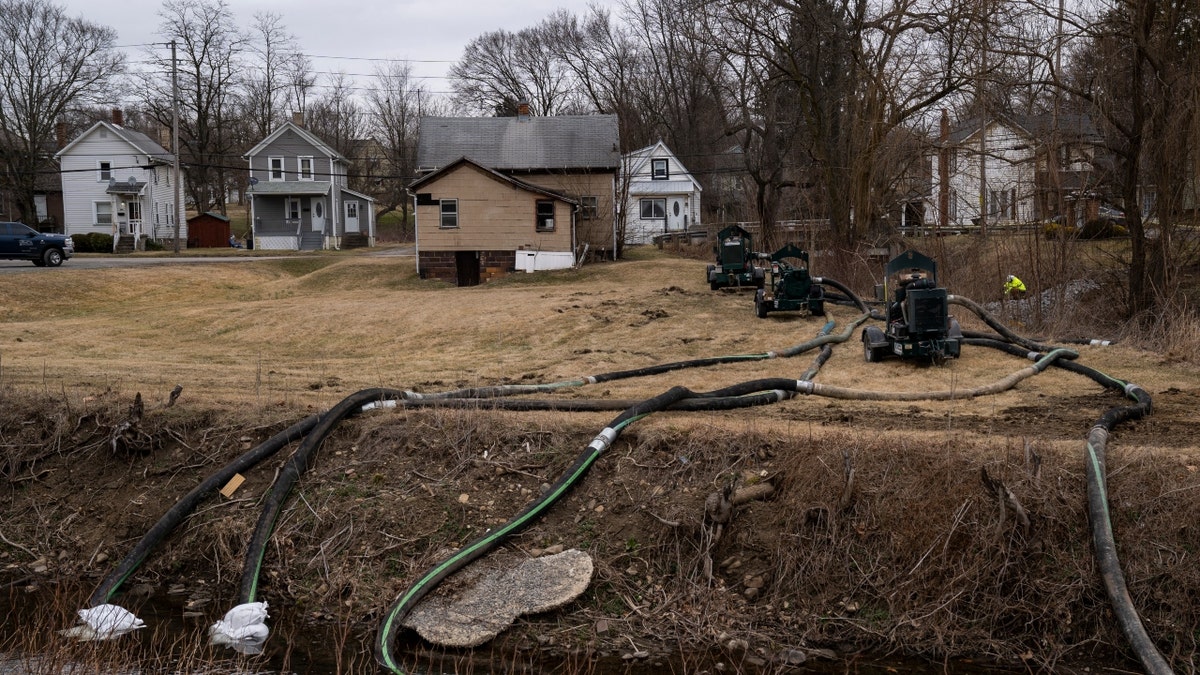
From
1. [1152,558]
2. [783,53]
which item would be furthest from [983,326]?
[783,53]

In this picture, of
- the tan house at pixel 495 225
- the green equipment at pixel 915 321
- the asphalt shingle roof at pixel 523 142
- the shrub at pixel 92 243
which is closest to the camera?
the green equipment at pixel 915 321

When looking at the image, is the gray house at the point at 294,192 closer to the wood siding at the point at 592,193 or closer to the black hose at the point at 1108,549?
the wood siding at the point at 592,193

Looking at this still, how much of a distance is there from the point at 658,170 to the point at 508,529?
165 feet

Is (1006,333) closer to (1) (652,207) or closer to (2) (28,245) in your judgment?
(2) (28,245)

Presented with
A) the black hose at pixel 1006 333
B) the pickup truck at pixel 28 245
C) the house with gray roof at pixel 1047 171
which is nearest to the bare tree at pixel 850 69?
the house with gray roof at pixel 1047 171

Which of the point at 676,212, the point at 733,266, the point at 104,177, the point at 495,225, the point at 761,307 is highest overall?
the point at 104,177

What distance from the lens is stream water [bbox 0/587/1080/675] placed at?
6.78 meters

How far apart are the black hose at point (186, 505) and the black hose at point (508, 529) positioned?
97.2 inches

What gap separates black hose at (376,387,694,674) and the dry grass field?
0.14 metres

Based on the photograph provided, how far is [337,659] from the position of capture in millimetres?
6738

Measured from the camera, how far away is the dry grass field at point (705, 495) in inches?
294

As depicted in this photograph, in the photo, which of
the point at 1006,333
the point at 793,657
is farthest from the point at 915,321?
the point at 793,657

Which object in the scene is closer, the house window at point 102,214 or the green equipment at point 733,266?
the green equipment at point 733,266

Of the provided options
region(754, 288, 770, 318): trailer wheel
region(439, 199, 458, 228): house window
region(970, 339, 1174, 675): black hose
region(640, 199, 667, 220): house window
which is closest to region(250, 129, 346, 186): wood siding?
region(640, 199, 667, 220): house window
